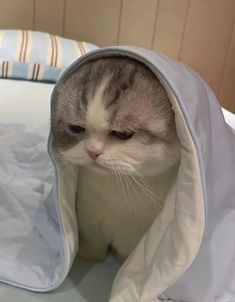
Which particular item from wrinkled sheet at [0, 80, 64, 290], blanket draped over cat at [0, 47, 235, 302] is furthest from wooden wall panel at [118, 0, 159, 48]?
blanket draped over cat at [0, 47, 235, 302]

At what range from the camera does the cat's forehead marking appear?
616 mm

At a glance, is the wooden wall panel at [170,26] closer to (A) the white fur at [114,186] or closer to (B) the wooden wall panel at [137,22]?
(B) the wooden wall panel at [137,22]

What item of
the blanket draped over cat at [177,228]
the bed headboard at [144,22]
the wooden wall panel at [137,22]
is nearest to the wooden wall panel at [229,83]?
the bed headboard at [144,22]

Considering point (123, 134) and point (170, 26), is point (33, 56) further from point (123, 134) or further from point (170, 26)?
point (123, 134)

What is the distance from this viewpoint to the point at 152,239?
67 cm

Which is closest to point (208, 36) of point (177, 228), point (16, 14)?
point (16, 14)

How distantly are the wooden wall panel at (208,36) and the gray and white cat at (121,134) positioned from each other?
121 centimetres

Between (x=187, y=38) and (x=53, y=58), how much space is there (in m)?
0.60

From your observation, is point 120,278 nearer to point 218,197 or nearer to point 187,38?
point 218,197

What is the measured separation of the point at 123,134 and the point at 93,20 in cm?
122

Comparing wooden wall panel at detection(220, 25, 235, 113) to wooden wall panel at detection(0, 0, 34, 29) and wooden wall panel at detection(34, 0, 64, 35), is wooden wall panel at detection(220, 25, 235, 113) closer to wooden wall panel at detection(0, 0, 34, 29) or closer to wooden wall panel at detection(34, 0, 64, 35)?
wooden wall panel at detection(34, 0, 64, 35)

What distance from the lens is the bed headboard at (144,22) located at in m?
1.71

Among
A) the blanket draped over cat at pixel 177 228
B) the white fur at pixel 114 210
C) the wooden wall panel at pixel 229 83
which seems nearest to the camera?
the blanket draped over cat at pixel 177 228

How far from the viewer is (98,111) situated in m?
0.62
